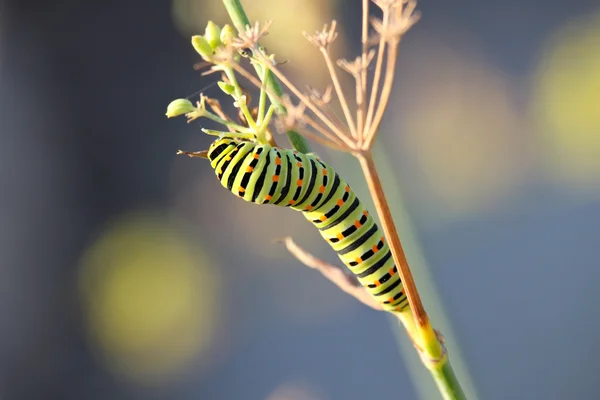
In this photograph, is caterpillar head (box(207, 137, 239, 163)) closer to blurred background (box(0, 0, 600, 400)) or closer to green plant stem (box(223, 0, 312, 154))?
green plant stem (box(223, 0, 312, 154))

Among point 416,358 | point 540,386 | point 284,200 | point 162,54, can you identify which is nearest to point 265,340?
point 416,358

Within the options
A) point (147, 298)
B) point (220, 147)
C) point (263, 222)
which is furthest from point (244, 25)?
point (147, 298)

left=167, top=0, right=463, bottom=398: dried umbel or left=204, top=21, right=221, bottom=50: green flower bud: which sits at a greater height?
left=204, top=21, right=221, bottom=50: green flower bud

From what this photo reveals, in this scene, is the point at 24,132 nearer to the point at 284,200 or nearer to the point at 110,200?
the point at 110,200

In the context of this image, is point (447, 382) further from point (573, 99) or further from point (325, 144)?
point (573, 99)

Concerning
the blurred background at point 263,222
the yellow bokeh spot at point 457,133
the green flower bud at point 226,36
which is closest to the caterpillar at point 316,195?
the green flower bud at point 226,36

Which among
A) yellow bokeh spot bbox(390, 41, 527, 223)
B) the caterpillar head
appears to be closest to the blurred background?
yellow bokeh spot bbox(390, 41, 527, 223)
